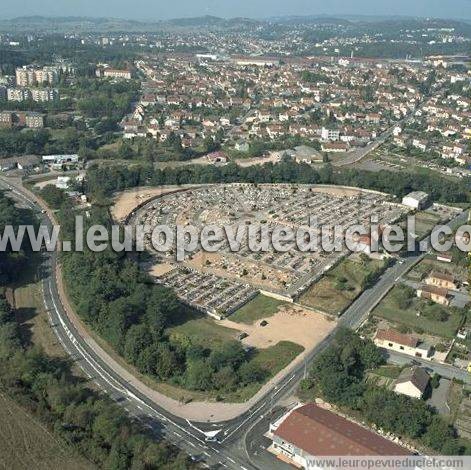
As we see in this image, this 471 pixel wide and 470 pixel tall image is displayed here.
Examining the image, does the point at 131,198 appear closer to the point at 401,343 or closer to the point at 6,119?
the point at 401,343

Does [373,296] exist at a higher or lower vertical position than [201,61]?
lower

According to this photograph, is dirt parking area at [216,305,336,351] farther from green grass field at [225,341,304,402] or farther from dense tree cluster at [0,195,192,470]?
dense tree cluster at [0,195,192,470]

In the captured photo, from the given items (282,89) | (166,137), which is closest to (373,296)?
(166,137)

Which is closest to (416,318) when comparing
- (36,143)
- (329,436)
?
(329,436)

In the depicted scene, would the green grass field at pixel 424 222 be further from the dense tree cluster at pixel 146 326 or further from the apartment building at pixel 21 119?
the apartment building at pixel 21 119

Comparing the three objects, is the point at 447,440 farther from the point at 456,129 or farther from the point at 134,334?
the point at 456,129

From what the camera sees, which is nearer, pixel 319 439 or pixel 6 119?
pixel 319 439

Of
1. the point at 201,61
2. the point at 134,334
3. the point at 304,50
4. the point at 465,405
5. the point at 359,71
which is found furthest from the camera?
the point at 304,50
